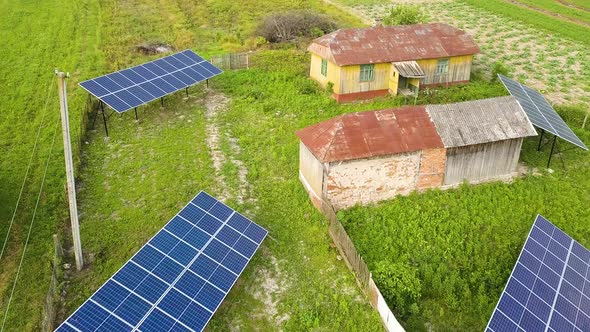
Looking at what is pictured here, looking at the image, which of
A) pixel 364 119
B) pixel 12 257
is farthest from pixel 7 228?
pixel 364 119

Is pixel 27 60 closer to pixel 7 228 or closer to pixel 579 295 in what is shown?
pixel 7 228

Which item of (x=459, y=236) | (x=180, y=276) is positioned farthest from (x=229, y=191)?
(x=459, y=236)

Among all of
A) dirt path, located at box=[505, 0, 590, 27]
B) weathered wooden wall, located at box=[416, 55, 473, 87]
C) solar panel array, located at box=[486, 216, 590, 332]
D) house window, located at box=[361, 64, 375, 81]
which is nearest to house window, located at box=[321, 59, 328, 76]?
house window, located at box=[361, 64, 375, 81]

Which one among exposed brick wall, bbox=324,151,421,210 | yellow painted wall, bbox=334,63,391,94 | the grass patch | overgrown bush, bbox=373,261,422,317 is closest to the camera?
overgrown bush, bbox=373,261,422,317

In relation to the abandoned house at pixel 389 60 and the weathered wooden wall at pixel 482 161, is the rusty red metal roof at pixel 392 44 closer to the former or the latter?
the abandoned house at pixel 389 60

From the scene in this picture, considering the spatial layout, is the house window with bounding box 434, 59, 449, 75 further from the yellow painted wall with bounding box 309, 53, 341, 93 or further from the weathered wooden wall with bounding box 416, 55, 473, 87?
the yellow painted wall with bounding box 309, 53, 341, 93

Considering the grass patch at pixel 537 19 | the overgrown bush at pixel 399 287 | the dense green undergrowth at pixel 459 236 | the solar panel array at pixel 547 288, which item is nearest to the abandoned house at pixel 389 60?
the dense green undergrowth at pixel 459 236
